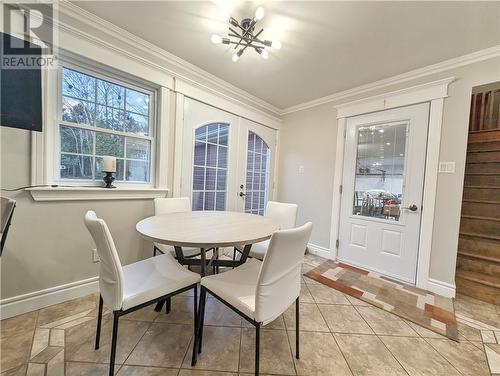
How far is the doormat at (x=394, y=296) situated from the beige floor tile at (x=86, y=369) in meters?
1.98

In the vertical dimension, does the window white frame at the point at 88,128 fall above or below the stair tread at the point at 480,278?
above

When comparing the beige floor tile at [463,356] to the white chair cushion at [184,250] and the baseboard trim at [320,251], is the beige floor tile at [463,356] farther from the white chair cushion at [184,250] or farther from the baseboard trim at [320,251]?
the white chair cushion at [184,250]

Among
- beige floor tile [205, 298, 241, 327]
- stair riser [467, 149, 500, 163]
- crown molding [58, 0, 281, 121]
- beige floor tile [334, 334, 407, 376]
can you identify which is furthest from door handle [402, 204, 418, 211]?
crown molding [58, 0, 281, 121]

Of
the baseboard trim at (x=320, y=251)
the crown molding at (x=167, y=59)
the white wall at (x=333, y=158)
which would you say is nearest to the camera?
the crown molding at (x=167, y=59)

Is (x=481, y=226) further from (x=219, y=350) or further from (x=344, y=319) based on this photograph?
(x=219, y=350)

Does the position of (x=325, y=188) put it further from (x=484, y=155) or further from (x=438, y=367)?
(x=438, y=367)

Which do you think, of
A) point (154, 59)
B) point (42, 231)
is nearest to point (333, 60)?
point (154, 59)

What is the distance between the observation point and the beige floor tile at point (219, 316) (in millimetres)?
1567

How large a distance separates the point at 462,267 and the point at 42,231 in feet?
13.9

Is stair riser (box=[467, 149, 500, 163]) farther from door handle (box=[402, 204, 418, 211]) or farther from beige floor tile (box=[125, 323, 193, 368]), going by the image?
beige floor tile (box=[125, 323, 193, 368])

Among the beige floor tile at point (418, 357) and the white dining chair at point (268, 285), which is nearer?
the white dining chair at point (268, 285)

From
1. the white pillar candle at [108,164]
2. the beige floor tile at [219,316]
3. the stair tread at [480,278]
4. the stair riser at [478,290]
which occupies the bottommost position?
the beige floor tile at [219,316]

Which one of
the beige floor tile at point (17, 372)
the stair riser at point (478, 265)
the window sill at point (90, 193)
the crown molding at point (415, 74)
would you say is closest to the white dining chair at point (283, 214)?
the window sill at point (90, 193)

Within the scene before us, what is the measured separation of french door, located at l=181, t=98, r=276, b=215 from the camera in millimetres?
2510
